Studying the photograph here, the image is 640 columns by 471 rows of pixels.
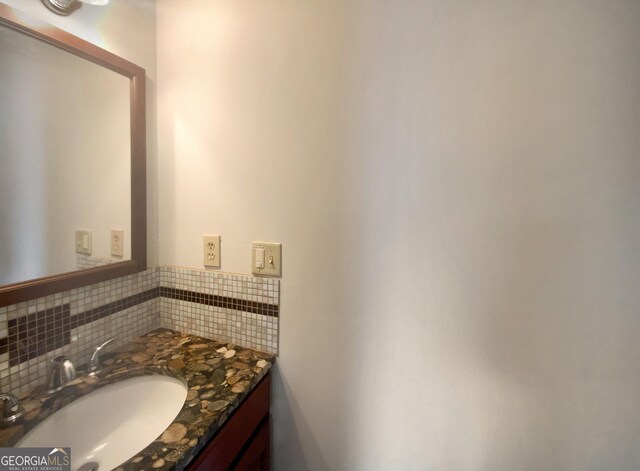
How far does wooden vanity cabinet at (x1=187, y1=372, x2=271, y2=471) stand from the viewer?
23.3 inches

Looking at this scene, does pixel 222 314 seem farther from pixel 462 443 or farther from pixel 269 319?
pixel 462 443

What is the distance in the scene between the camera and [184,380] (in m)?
0.75

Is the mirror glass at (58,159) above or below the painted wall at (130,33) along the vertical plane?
below

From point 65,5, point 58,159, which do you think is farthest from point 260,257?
point 65,5

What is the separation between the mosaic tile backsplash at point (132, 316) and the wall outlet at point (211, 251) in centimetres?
4

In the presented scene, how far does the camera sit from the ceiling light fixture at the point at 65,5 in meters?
0.69

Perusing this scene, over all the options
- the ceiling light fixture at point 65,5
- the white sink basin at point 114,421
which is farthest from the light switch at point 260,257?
the ceiling light fixture at point 65,5

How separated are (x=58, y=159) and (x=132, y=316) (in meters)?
0.57

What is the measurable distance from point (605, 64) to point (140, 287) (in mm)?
1544

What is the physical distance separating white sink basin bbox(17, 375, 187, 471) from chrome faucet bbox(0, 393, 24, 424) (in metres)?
0.05

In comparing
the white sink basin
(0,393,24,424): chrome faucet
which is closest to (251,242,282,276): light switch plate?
the white sink basin

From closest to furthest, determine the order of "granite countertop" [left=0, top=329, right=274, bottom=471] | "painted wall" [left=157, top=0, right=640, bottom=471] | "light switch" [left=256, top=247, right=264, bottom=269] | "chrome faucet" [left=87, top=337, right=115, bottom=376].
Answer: "granite countertop" [left=0, top=329, right=274, bottom=471], "painted wall" [left=157, top=0, right=640, bottom=471], "chrome faucet" [left=87, top=337, right=115, bottom=376], "light switch" [left=256, top=247, right=264, bottom=269]

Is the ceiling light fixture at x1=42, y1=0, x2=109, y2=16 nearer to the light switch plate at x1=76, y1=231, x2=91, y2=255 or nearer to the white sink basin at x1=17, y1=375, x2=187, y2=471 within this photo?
the light switch plate at x1=76, y1=231, x2=91, y2=255

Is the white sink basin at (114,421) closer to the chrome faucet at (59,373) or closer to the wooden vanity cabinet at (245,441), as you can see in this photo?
the chrome faucet at (59,373)
